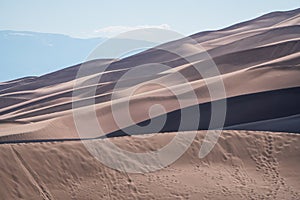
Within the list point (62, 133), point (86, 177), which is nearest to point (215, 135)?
point (86, 177)

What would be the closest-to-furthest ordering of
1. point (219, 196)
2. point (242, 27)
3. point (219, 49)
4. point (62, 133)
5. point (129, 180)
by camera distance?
point (219, 196) → point (129, 180) → point (62, 133) → point (219, 49) → point (242, 27)

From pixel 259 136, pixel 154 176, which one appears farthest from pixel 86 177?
pixel 259 136

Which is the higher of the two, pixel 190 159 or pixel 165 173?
pixel 190 159

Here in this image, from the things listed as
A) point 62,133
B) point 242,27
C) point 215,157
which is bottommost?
point 62,133

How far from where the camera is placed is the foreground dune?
7289mm

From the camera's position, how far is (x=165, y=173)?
8211 millimetres

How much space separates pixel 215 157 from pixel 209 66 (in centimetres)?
1847

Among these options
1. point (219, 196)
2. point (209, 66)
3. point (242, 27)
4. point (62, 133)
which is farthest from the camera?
point (242, 27)

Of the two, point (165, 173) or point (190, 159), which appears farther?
point (190, 159)

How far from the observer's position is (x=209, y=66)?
87.6ft

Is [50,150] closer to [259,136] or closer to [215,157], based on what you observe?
[215,157]

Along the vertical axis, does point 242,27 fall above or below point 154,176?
above

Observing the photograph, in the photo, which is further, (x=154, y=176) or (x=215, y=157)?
(x=215, y=157)

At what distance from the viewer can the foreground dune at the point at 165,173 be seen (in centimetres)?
729
